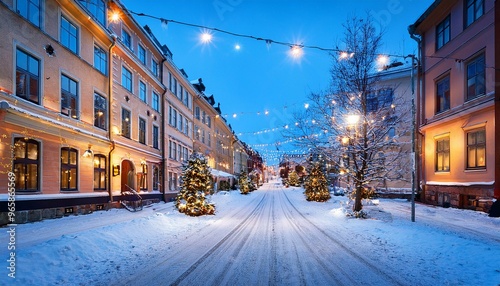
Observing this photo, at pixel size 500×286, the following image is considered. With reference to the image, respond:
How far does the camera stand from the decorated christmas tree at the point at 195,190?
14.7 metres

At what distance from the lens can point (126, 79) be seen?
20.7 m

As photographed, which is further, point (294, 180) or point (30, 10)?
point (294, 180)

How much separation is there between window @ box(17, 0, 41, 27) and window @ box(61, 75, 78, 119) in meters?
2.57

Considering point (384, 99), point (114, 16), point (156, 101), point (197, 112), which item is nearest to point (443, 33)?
point (384, 99)

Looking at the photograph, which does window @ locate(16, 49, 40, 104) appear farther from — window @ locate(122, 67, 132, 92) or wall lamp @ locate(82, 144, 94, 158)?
window @ locate(122, 67, 132, 92)

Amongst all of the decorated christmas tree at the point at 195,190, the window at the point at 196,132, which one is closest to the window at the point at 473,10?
the decorated christmas tree at the point at 195,190

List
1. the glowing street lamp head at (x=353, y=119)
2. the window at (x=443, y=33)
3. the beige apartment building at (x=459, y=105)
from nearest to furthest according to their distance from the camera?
the glowing street lamp head at (x=353, y=119), the beige apartment building at (x=459, y=105), the window at (x=443, y=33)

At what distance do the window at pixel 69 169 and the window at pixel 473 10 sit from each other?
21154 millimetres

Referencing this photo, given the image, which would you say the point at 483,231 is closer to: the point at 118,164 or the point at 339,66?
the point at 339,66

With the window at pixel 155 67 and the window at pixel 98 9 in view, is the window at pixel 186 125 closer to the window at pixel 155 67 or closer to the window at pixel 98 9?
the window at pixel 155 67

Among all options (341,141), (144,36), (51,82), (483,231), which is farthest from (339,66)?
(144,36)

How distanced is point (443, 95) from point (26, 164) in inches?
A: 877

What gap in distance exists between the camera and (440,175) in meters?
19.3

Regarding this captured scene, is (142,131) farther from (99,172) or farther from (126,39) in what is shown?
(99,172)
